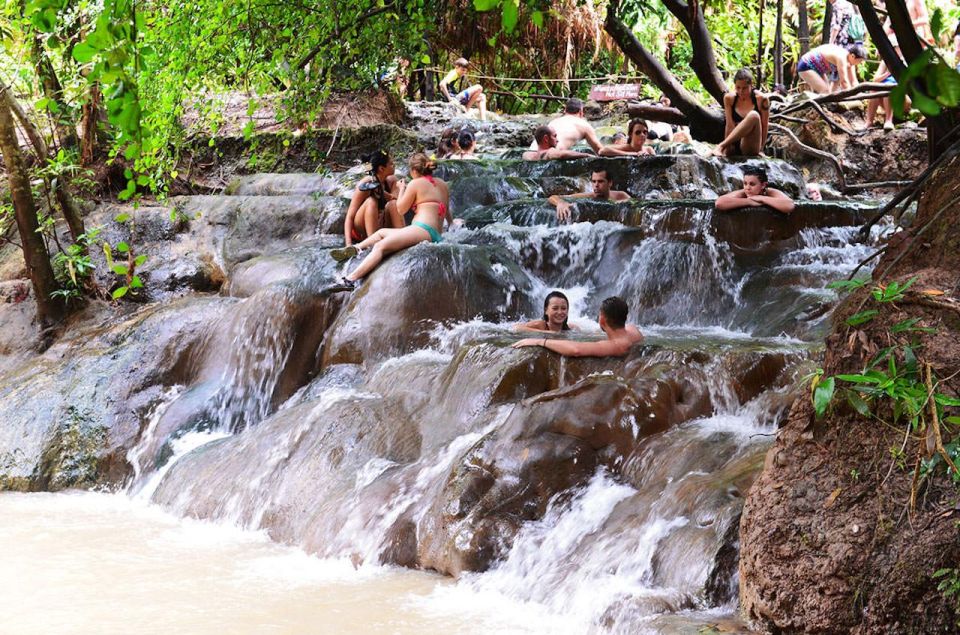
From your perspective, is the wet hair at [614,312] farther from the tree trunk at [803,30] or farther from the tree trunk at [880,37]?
the tree trunk at [803,30]

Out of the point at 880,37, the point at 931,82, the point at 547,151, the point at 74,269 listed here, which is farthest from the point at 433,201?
the point at 931,82

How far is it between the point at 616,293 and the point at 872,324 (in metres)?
5.06

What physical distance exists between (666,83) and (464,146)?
3013 mm

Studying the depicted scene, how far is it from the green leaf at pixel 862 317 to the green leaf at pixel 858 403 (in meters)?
0.28

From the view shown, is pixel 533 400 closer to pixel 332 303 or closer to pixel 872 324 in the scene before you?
pixel 872 324

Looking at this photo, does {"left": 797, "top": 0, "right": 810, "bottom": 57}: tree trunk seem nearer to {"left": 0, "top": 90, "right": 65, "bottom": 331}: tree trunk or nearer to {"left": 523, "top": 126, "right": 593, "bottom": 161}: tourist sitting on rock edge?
{"left": 523, "top": 126, "right": 593, "bottom": 161}: tourist sitting on rock edge

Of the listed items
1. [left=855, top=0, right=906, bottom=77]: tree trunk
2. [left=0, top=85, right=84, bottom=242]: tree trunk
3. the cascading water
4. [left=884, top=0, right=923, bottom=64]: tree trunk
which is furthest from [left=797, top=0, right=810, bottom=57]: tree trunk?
[left=884, top=0, right=923, bottom=64]: tree trunk

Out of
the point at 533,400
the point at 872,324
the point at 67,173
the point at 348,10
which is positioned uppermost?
the point at 348,10

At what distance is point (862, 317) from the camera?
348 centimetres

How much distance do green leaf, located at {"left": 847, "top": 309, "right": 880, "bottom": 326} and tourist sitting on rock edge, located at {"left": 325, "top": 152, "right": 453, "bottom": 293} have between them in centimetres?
530

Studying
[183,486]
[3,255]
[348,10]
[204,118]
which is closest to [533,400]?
[183,486]

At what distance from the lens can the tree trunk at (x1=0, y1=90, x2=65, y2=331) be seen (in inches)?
371

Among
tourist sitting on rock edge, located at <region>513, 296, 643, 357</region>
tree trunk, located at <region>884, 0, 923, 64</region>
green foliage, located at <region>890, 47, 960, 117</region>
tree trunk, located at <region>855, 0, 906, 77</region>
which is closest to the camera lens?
green foliage, located at <region>890, 47, 960, 117</region>

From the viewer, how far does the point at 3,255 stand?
11.5 m
